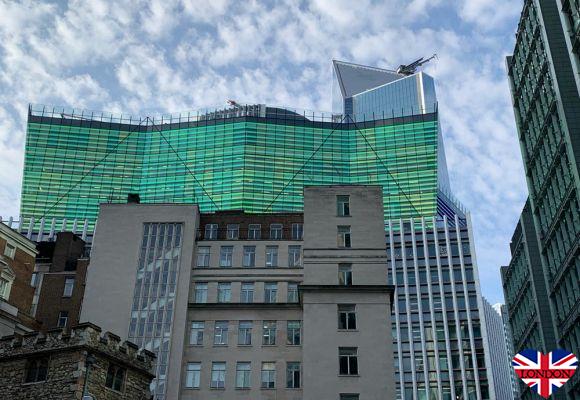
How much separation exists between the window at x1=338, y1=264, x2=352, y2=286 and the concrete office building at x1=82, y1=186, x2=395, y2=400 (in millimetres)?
116

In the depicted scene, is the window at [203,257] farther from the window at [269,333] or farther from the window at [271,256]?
the window at [269,333]

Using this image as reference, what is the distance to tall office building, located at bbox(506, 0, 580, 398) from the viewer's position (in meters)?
61.3

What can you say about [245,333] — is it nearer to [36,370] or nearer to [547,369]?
[36,370]

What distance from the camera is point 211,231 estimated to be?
7456cm

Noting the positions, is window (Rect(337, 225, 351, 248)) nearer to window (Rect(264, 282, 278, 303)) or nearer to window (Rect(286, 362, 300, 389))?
window (Rect(264, 282, 278, 303))

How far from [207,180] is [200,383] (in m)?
134

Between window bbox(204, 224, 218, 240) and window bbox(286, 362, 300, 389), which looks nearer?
window bbox(286, 362, 300, 389)

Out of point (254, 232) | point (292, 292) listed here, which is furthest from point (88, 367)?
point (254, 232)

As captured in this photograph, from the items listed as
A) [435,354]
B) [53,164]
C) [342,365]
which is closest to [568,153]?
[342,365]

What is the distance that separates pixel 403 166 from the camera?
199m

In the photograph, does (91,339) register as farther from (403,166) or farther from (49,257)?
(403,166)

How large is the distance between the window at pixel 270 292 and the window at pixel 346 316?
340 inches

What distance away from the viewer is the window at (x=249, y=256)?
2810 inches

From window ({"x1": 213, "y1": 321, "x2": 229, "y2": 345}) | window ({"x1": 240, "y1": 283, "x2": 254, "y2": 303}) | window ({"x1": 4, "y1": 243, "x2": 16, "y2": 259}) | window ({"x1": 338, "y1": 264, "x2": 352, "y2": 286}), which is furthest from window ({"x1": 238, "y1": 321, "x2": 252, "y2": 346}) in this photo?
window ({"x1": 4, "y1": 243, "x2": 16, "y2": 259})
